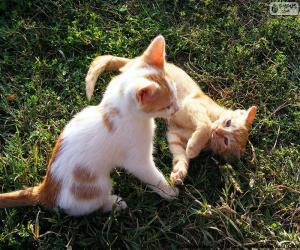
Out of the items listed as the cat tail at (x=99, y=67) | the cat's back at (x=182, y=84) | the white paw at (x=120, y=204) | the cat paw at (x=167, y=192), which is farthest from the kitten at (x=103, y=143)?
the cat's back at (x=182, y=84)

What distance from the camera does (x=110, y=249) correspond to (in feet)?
9.84

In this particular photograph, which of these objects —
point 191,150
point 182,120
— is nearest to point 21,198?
point 191,150

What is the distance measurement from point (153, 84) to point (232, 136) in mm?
1172

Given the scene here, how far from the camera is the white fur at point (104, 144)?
113 inches

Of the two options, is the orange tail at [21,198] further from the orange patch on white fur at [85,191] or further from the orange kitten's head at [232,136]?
the orange kitten's head at [232,136]

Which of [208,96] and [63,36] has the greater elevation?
[63,36]

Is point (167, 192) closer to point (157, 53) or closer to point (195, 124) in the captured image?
point (195, 124)

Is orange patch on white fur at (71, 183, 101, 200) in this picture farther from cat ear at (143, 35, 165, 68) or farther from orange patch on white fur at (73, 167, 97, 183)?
cat ear at (143, 35, 165, 68)

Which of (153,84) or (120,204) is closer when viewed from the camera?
(153,84)

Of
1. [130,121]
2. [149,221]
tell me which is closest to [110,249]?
[149,221]

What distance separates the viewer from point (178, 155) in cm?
352

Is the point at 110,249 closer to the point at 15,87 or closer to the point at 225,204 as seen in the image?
the point at 225,204

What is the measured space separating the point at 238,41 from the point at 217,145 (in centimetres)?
129

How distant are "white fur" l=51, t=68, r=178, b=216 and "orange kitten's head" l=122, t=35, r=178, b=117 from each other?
3cm
